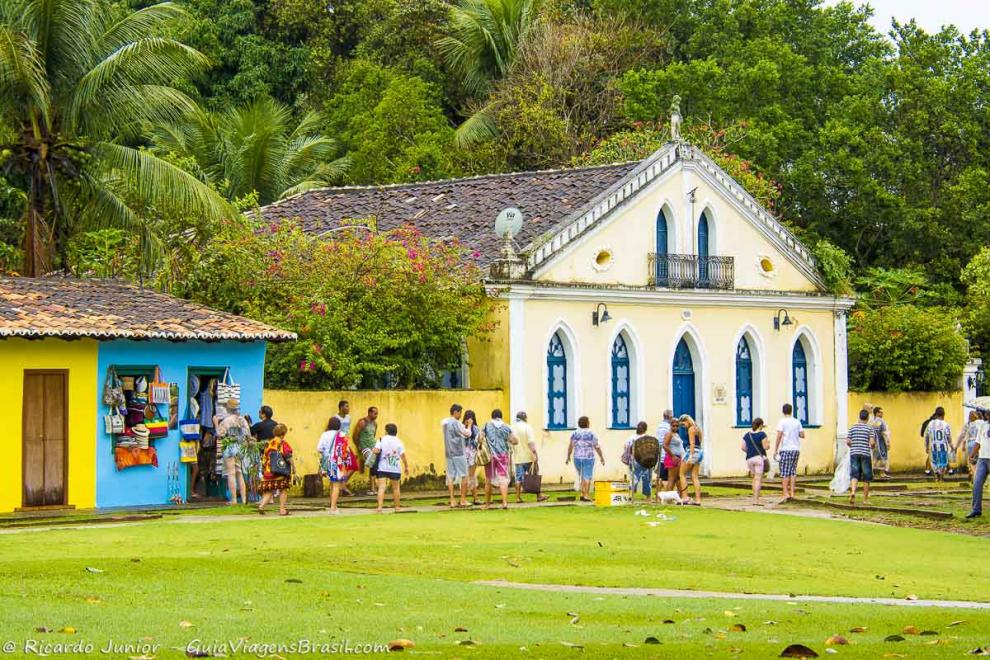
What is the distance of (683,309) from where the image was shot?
114ft

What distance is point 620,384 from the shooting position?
33.8 m

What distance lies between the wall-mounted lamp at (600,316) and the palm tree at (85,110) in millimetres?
7460

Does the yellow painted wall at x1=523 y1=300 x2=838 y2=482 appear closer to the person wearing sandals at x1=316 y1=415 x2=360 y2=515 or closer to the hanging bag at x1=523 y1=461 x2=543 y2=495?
the hanging bag at x1=523 y1=461 x2=543 y2=495

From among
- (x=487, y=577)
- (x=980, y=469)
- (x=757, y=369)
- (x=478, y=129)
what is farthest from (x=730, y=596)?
(x=478, y=129)

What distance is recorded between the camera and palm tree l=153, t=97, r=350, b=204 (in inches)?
1789

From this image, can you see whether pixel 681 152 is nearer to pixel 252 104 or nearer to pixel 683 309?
pixel 683 309

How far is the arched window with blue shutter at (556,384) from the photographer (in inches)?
1281

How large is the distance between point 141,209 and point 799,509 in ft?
45.3

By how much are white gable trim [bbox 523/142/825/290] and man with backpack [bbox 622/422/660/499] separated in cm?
583

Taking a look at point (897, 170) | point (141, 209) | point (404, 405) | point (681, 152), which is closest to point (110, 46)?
point (141, 209)

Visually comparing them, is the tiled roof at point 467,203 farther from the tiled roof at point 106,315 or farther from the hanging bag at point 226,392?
the tiled roof at point 106,315

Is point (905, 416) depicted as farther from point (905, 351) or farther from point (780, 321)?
point (780, 321)

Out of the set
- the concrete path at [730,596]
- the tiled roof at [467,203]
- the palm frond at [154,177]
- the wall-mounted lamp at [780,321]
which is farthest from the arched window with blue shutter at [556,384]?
the concrete path at [730,596]

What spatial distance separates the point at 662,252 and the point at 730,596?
19.1 meters
